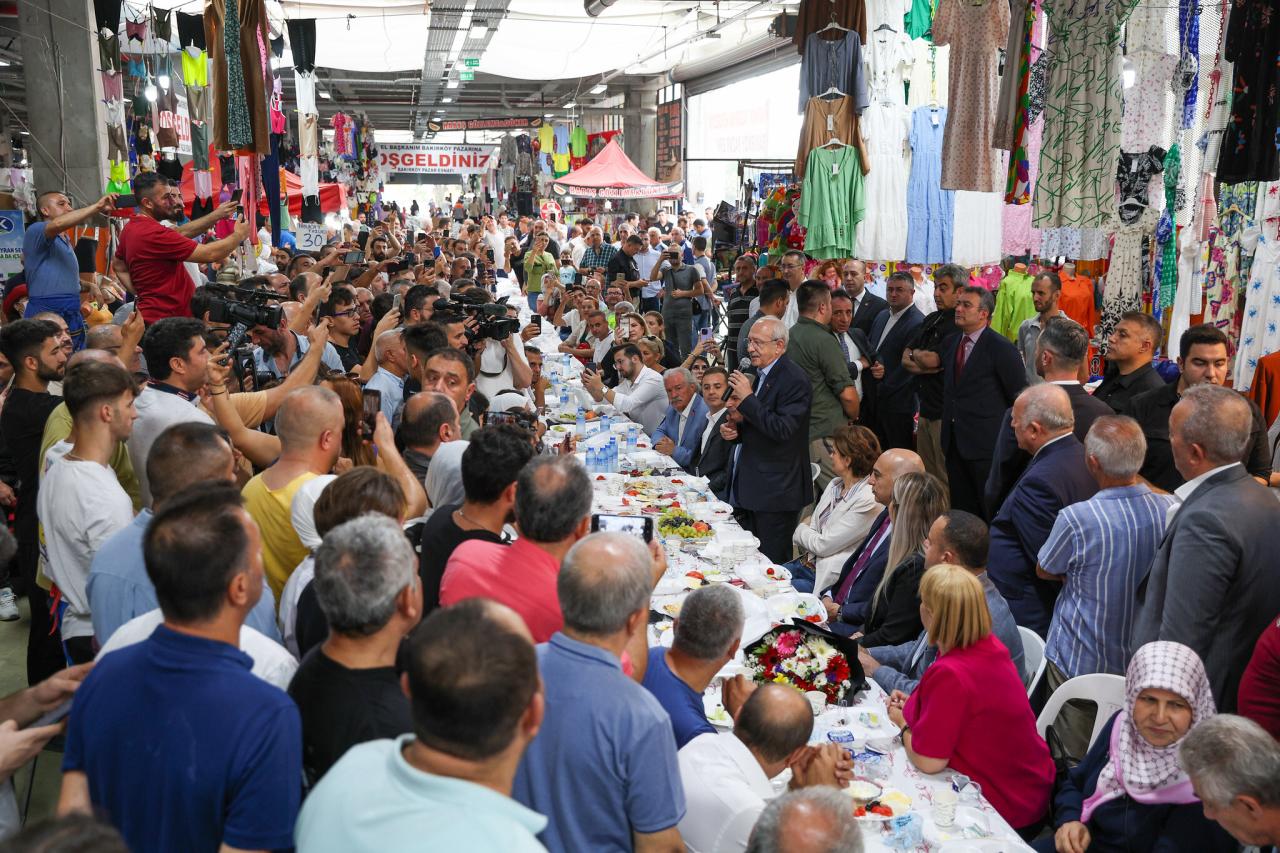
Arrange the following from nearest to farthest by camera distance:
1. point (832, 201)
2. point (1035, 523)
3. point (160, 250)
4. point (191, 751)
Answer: point (191, 751) < point (1035, 523) < point (160, 250) < point (832, 201)

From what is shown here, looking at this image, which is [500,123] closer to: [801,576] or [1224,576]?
[801,576]

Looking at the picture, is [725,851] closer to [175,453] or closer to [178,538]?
[178,538]

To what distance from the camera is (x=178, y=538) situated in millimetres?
1955

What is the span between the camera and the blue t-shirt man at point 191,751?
71.4 inches

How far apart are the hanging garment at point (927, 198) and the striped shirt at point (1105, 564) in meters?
4.74

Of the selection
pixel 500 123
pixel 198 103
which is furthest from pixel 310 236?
pixel 500 123

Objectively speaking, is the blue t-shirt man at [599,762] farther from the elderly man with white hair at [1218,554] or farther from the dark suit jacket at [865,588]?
the dark suit jacket at [865,588]

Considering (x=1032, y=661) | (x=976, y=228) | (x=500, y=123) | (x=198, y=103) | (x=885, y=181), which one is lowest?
(x=1032, y=661)

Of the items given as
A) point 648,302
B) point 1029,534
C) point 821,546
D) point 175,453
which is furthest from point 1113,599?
point 648,302

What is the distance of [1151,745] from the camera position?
273 centimetres

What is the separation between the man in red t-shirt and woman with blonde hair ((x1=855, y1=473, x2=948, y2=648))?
3544 mm

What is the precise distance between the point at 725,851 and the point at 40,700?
1441 millimetres

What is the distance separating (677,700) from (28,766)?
9.10 feet

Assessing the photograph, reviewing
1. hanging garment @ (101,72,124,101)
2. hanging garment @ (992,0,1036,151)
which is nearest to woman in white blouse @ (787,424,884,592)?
hanging garment @ (992,0,1036,151)
